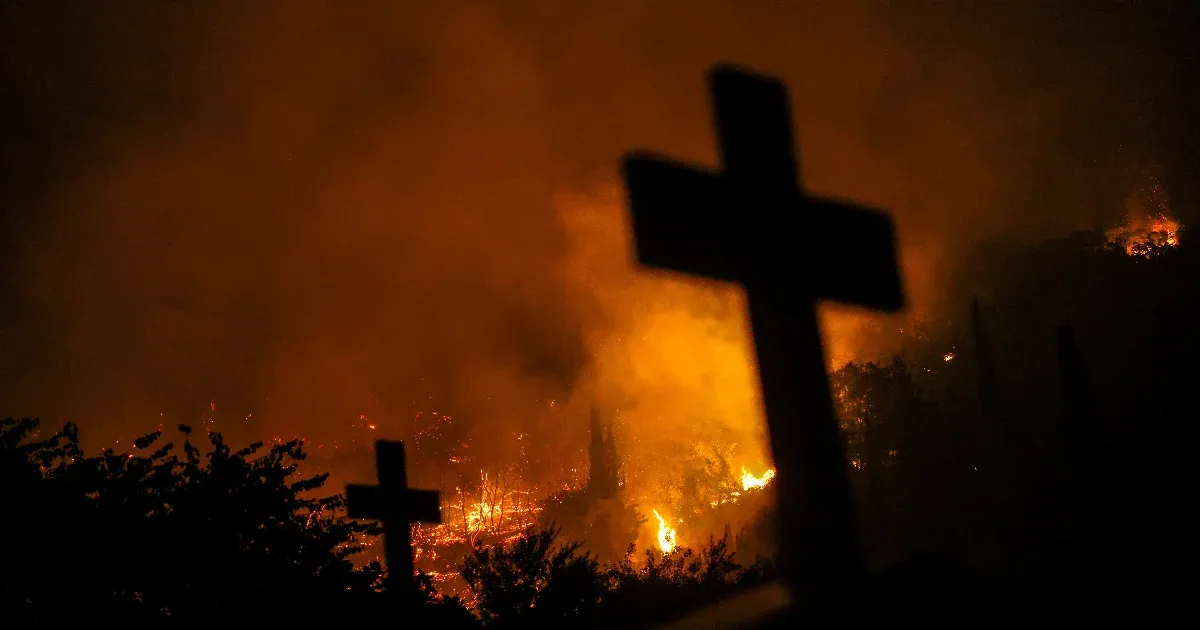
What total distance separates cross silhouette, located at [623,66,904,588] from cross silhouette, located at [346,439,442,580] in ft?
23.6

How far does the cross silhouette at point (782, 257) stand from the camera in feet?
5.52

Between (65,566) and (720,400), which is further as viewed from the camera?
(720,400)

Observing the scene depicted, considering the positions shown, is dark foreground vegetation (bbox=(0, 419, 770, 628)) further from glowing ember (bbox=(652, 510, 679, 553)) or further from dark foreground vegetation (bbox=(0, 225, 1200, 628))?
glowing ember (bbox=(652, 510, 679, 553))

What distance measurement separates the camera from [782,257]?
2018 mm

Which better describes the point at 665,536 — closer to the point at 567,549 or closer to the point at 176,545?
the point at 567,549

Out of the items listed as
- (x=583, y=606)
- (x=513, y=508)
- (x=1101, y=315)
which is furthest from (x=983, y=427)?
(x=513, y=508)

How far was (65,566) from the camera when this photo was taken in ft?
17.4

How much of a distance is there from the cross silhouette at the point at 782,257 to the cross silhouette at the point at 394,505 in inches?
284

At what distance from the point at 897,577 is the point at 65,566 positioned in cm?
594

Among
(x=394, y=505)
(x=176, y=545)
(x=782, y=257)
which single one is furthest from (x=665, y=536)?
(x=782, y=257)

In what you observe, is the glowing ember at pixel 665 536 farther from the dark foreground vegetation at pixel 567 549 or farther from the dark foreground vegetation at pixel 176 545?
the dark foreground vegetation at pixel 176 545

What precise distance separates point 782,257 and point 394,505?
7.68 metres

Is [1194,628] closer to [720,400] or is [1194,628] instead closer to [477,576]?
[477,576]

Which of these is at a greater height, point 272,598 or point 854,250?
point 854,250
